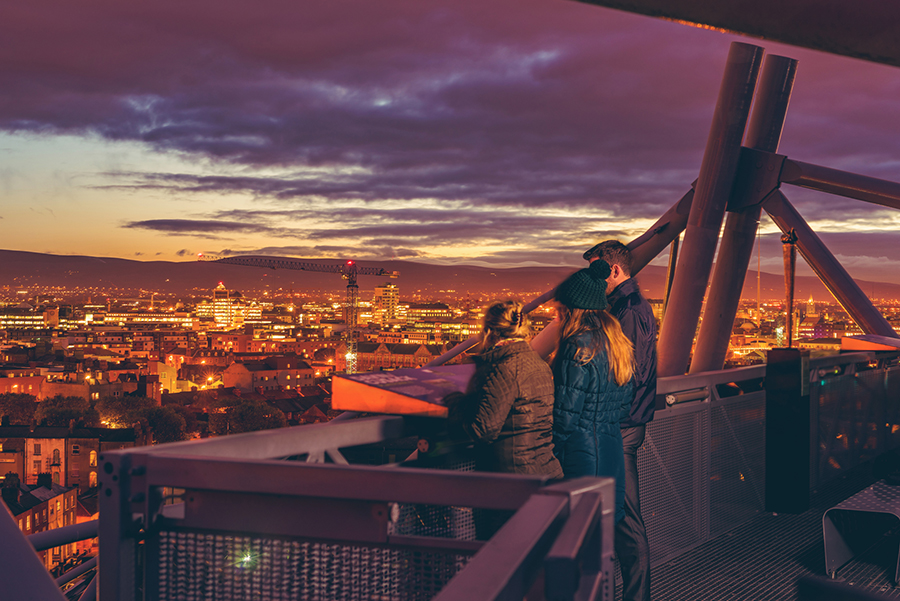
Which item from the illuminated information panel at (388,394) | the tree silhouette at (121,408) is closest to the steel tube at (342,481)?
the illuminated information panel at (388,394)

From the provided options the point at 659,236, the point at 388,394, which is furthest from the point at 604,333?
the point at 659,236

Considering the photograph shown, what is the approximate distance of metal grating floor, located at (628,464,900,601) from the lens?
3984mm

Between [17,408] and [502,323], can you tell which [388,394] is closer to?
[502,323]

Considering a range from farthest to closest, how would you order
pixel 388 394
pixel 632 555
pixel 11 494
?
1. pixel 11 494
2. pixel 632 555
3. pixel 388 394

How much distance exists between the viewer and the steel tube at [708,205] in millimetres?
6879

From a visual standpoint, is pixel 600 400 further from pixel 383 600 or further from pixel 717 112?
pixel 717 112

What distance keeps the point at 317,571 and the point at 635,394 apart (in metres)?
2.12

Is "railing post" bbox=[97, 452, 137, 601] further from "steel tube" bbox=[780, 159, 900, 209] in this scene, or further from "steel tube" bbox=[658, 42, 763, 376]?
"steel tube" bbox=[780, 159, 900, 209]

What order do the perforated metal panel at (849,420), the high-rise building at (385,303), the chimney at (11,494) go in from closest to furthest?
the perforated metal panel at (849,420) < the chimney at (11,494) < the high-rise building at (385,303)

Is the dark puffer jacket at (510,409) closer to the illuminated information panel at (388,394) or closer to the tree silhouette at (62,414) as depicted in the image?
the illuminated information panel at (388,394)

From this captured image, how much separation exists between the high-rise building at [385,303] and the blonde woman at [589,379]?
79.3 m

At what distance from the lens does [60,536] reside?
2.97 meters

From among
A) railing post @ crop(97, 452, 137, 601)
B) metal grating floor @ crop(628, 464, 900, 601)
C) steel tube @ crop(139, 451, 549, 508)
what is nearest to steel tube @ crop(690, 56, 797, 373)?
metal grating floor @ crop(628, 464, 900, 601)

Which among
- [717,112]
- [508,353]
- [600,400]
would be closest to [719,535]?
[600,400]
